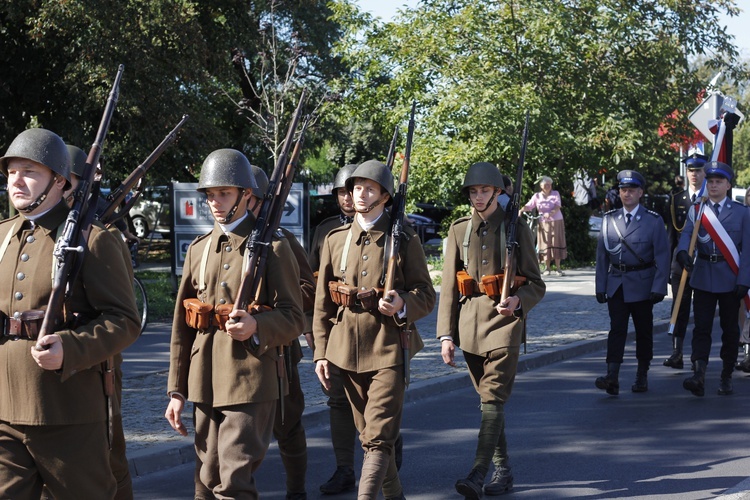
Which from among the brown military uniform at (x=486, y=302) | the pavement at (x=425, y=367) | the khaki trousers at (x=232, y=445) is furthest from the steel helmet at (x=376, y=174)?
the pavement at (x=425, y=367)

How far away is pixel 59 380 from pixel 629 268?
6421mm

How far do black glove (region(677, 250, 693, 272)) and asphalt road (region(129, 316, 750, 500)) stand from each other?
1123 millimetres

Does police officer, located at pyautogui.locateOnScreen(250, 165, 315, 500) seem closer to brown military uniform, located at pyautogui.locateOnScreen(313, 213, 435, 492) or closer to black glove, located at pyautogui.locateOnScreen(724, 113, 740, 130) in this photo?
brown military uniform, located at pyautogui.locateOnScreen(313, 213, 435, 492)

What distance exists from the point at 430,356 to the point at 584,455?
13.8 ft

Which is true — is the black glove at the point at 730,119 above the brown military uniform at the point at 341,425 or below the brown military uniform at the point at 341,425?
above

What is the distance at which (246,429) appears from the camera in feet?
16.0

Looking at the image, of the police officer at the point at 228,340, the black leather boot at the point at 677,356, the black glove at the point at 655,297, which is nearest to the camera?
the police officer at the point at 228,340

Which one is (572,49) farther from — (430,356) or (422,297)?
(422,297)

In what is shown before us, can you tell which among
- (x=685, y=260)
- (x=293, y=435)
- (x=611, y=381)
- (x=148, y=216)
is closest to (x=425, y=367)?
(x=611, y=381)

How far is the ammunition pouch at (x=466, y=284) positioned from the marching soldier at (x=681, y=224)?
469 cm

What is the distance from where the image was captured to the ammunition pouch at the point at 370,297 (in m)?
5.78

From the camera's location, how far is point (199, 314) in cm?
499

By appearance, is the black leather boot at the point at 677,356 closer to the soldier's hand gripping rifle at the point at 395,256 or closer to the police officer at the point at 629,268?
the police officer at the point at 629,268

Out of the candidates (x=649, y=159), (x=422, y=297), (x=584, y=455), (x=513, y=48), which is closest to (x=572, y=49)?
(x=513, y=48)
